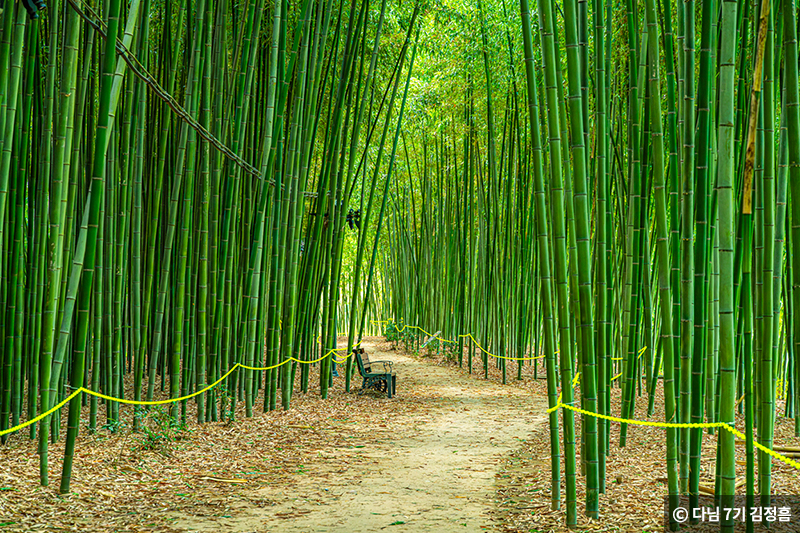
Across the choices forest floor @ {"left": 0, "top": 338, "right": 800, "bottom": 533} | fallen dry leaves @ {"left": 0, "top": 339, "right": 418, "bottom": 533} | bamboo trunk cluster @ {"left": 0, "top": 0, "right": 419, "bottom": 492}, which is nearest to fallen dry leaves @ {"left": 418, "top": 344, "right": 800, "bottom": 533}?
forest floor @ {"left": 0, "top": 338, "right": 800, "bottom": 533}

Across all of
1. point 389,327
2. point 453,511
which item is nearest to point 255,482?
point 453,511

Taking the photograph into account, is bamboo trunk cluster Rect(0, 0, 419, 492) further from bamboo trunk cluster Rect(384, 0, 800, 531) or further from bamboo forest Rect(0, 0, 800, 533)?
bamboo trunk cluster Rect(384, 0, 800, 531)

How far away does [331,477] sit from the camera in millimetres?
2949

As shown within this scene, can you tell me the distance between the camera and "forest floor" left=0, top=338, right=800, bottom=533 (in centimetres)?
225

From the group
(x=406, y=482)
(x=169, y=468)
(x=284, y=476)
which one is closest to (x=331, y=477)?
(x=284, y=476)

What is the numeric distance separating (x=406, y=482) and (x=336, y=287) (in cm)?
259

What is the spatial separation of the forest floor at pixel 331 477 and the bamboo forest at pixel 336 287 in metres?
0.02

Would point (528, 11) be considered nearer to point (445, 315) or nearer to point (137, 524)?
point (137, 524)

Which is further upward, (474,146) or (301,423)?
(474,146)

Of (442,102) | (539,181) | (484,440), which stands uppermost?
(442,102)

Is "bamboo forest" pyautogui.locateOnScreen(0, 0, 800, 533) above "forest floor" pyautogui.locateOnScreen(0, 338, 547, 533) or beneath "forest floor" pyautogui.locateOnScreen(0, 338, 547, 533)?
above

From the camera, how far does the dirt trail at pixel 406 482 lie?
227cm

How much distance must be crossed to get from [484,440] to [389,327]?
22.6 feet

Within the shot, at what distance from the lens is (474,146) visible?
6.98 metres
